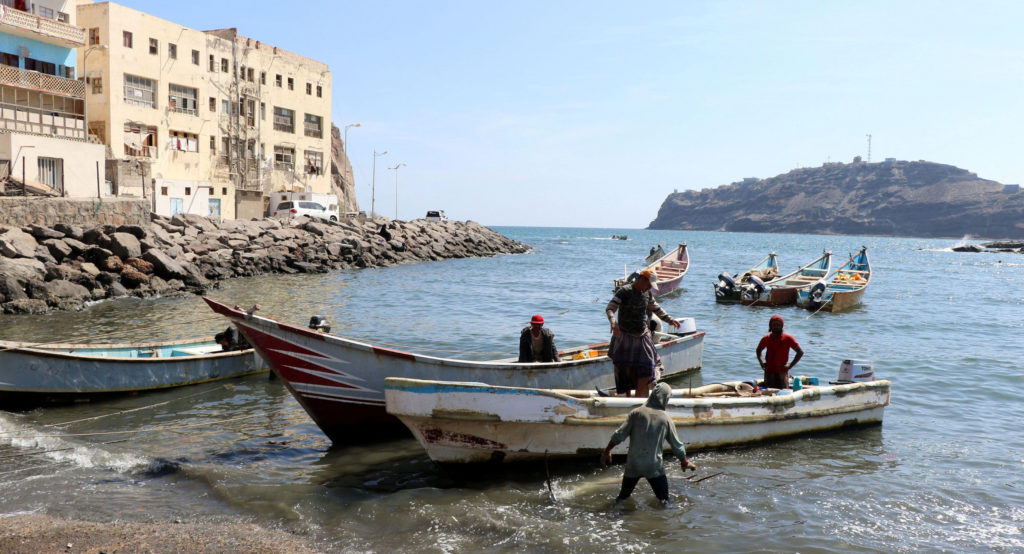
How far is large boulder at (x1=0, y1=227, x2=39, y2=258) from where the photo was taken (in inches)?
877

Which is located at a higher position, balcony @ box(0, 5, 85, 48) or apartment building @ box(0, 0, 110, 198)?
balcony @ box(0, 5, 85, 48)

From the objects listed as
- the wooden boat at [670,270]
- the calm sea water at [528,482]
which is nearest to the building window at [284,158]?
the wooden boat at [670,270]

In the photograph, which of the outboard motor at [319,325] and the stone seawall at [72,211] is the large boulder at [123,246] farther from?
the outboard motor at [319,325]

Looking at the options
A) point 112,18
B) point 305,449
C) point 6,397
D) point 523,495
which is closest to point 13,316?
point 6,397

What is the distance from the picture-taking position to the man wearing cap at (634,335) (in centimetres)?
928

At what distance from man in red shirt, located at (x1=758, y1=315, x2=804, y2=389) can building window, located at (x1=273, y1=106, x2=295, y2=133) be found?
Answer: 46.4m

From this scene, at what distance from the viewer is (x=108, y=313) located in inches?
821

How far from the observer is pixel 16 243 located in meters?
23.0

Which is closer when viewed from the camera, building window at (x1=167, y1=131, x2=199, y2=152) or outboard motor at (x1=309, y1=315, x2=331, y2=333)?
outboard motor at (x1=309, y1=315, x2=331, y2=333)

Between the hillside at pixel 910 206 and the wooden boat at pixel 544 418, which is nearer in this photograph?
the wooden boat at pixel 544 418

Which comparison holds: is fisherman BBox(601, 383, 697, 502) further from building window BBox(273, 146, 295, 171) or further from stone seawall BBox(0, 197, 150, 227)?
building window BBox(273, 146, 295, 171)

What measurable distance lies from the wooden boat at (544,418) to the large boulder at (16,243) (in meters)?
20.3

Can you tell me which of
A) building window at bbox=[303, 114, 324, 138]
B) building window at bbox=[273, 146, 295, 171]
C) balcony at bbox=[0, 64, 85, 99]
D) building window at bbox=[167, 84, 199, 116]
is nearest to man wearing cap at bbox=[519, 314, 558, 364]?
balcony at bbox=[0, 64, 85, 99]

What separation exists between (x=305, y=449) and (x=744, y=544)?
5783 mm
